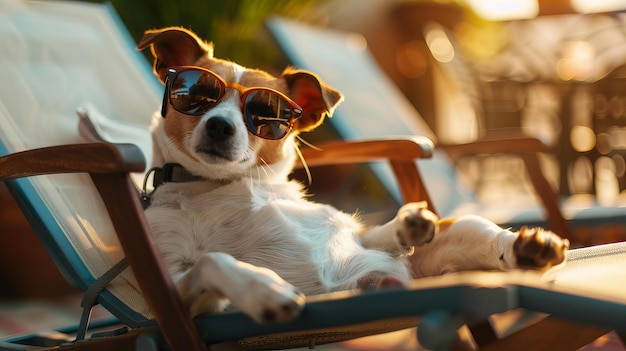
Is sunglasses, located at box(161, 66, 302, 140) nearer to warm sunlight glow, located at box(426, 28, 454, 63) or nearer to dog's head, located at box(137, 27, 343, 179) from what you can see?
dog's head, located at box(137, 27, 343, 179)

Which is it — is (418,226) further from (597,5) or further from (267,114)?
(597,5)

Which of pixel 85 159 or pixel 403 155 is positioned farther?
pixel 403 155

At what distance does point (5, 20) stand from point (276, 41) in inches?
60.5

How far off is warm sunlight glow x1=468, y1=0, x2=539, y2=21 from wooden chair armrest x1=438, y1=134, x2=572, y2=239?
3.90 m

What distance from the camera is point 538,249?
1595 mm

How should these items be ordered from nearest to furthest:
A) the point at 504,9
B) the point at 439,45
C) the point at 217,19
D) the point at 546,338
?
the point at 546,338 < the point at 217,19 < the point at 504,9 < the point at 439,45

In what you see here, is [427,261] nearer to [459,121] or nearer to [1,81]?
[1,81]

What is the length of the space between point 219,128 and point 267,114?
0.44ft

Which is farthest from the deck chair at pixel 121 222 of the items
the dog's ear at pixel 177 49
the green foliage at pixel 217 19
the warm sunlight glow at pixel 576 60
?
the warm sunlight glow at pixel 576 60

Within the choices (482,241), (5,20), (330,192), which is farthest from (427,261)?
(330,192)

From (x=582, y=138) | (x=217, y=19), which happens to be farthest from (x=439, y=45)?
(x=217, y=19)

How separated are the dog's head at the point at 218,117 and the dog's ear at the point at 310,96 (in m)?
0.11

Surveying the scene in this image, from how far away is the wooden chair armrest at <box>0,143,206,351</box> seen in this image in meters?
1.52

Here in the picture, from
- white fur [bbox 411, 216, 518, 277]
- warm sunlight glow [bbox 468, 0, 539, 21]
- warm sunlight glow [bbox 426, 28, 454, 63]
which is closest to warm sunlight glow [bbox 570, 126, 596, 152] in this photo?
warm sunlight glow [bbox 468, 0, 539, 21]
